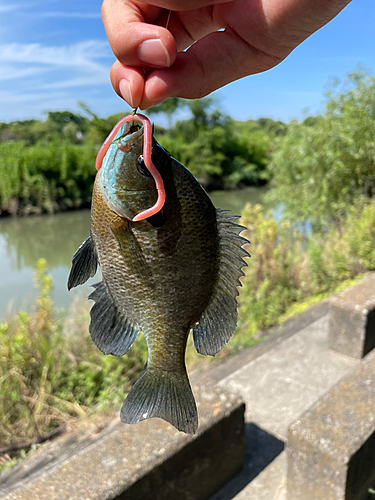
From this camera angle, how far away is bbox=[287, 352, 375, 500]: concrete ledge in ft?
7.88

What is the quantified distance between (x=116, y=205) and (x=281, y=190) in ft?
38.7

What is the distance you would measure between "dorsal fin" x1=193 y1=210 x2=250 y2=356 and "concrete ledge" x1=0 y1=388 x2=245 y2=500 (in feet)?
4.44

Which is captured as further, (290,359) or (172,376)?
(290,359)

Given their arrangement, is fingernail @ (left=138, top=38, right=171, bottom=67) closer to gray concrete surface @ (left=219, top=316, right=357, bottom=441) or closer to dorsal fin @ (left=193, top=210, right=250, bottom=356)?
dorsal fin @ (left=193, top=210, right=250, bottom=356)

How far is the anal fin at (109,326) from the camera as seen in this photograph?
125 centimetres

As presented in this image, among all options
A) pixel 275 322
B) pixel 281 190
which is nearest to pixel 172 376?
pixel 275 322

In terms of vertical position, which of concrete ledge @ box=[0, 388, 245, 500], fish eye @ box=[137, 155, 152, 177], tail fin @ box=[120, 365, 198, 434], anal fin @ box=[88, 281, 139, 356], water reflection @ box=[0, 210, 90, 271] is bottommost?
water reflection @ box=[0, 210, 90, 271]

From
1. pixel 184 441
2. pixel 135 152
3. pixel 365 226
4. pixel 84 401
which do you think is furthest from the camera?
pixel 365 226

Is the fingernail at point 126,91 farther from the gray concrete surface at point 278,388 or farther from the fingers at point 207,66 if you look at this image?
the gray concrete surface at point 278,388

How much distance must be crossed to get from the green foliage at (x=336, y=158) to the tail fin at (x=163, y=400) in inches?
360

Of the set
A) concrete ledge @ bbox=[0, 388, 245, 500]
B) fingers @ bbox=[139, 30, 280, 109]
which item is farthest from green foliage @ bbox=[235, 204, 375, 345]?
fingers @ bbox=[139, 30, 280, 109]

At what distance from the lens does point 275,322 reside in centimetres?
609

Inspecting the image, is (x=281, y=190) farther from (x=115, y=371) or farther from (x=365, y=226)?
(x=115, y=371)

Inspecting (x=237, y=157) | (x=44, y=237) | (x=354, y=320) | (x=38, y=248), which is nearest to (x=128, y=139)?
(x=354, y=320)
